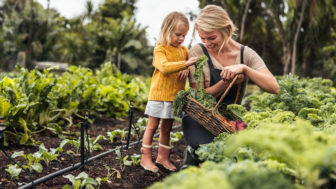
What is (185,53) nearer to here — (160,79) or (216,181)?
(160,79)

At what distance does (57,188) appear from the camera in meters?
2.13

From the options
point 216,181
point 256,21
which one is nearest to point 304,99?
point 216,181

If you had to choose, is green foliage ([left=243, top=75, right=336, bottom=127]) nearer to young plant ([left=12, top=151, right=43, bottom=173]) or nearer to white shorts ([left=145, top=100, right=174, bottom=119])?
white shorts ([left=145, top=100, right=174, bottom=119])

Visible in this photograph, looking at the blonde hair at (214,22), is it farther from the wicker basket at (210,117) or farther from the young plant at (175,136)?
the young plant at (175,136)

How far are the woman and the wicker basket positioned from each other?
0.94ft

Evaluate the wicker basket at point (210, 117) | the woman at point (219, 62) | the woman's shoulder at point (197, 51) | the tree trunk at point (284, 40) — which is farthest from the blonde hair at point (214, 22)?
the tree trunk at point (284, 40)

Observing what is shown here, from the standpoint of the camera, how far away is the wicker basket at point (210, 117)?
190 centimetres

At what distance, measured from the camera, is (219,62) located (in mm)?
2652

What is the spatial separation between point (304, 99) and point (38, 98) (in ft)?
9.32

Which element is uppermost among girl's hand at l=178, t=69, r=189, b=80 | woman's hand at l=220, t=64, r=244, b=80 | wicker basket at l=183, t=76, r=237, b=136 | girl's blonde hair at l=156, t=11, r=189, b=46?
girl's blonde hair at l=156, t=11, r=189, b=46

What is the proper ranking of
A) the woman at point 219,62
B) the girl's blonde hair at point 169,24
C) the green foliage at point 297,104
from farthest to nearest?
the girl's blonde hair at point 169,24, the woman at point 219,62, the green foliage at point 297,104

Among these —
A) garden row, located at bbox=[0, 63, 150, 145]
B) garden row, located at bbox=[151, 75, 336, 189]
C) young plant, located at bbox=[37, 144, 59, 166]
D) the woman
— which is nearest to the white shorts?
the woman

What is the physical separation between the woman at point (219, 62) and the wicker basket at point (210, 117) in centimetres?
29

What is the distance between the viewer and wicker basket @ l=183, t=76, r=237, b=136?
1.90m
